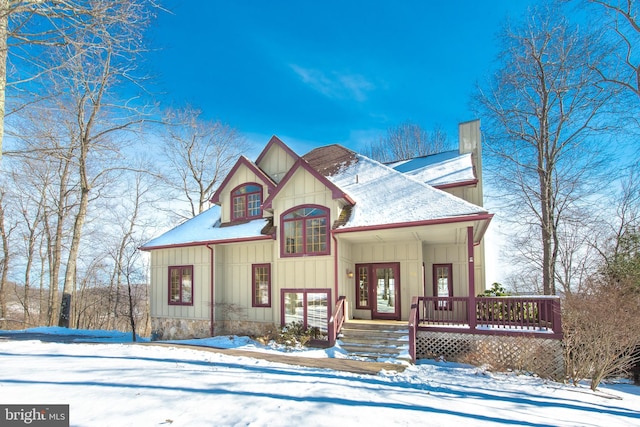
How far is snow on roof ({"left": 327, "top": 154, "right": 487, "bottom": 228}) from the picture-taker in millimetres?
10195

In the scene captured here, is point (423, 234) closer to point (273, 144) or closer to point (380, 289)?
point (380, 289)

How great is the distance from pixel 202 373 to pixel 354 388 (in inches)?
103

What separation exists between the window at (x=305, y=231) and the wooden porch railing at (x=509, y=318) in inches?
134

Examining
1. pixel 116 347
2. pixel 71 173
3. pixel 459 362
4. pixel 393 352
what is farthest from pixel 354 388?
pixel 71 173

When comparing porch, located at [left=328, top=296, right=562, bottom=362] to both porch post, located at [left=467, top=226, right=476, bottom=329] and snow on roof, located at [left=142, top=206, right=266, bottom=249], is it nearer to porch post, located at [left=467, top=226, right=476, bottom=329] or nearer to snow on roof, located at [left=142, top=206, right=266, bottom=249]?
porch post, located at [left=467, top=226, right=476, bottom=329]

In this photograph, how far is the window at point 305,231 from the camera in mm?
11633

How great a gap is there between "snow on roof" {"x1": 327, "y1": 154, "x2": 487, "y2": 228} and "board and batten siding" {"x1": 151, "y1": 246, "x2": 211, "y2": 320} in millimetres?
6055

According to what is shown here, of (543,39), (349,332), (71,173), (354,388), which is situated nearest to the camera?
(354,388)

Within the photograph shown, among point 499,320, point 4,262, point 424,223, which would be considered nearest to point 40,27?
point 424,223

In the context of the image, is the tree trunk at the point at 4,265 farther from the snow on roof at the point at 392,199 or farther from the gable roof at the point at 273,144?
the snow on roof at the point at 392,199

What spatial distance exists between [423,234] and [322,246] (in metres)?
3.06

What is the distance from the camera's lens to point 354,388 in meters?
6.10

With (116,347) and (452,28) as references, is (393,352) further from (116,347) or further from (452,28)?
(452,28)

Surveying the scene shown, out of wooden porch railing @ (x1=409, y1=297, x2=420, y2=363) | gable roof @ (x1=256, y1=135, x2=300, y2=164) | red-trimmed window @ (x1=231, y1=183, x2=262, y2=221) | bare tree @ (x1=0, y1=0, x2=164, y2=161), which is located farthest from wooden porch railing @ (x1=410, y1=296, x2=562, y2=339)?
bare tree @ (x1=0, y1=0, x2=164, y2=161)
